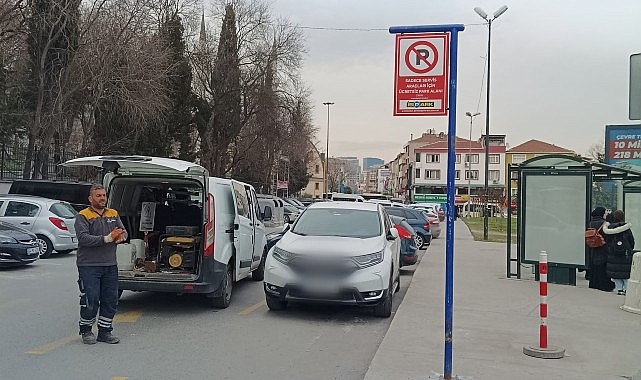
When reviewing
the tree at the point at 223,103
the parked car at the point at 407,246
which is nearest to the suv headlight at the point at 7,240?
the parked car at the point at 407,246

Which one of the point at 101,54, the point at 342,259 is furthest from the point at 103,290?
the point at 101,54

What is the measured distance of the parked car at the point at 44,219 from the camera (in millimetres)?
17984

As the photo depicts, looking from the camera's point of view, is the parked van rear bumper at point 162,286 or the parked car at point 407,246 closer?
the parked van rear bumper at point 162,286

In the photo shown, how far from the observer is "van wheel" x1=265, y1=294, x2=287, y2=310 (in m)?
10.1

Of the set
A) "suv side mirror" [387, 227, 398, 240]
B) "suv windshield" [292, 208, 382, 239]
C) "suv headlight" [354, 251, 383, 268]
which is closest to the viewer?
"suv headlight" [354, 251, 383, 268]

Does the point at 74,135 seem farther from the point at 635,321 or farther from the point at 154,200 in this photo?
the point at 635,321

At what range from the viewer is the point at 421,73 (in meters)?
6.71

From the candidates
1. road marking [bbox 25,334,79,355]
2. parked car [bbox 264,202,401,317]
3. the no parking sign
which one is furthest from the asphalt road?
the no parking sign

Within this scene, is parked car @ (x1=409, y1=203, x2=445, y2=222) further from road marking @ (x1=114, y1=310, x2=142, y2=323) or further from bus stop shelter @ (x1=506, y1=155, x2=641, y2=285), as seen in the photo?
road marking @ (x1=114, y1=310, x2=142, y2=323)

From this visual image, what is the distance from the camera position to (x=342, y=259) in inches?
376

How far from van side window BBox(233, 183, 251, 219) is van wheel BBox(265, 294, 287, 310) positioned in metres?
1.78

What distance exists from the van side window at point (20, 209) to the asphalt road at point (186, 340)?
6.45 metres

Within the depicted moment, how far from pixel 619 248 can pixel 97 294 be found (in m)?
10.00

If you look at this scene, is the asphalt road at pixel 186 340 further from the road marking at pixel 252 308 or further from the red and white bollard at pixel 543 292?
the red and white bollard at pixel 543 292
